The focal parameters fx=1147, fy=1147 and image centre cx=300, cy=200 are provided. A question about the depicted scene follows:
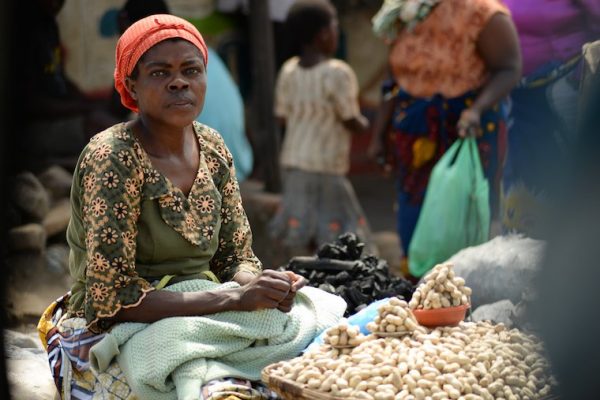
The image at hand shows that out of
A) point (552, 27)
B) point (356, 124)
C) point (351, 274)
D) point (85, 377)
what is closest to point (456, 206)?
point (552, 27)

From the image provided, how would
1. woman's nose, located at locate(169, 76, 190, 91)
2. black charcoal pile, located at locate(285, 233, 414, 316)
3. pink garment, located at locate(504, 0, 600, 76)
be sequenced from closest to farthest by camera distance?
woman's nose, located at locate(169, 76, 190, 91) < black charcoal pile, located at locate(285, 233, 414, 316) < pink garment, located at locate(504, 0, 600, 76)

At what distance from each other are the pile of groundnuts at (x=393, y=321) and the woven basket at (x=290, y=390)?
379 mm

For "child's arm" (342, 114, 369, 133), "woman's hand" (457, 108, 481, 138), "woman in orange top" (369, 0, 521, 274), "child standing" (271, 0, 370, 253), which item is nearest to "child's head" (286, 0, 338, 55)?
"child standing" (271, 0, 370, 253)

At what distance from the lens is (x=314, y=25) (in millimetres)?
7914

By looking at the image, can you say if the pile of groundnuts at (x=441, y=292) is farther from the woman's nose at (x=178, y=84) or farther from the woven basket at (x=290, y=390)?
the woman's nose at (x=178, y=84)

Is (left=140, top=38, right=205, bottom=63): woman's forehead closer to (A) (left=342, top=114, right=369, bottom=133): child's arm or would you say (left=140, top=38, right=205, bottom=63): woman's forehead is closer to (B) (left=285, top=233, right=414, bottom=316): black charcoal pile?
(B) (left=285, top=233, right=414, bottom=316): black charcoal pile

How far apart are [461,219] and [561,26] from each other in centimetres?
114

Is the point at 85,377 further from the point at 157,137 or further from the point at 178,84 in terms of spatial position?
the point at 178,84

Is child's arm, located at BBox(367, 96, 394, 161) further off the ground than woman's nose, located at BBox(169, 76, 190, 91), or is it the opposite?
woman's nose, located at BBox(169, 76, 190, 91)

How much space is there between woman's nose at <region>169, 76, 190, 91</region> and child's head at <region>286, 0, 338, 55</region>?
4400 millimetres

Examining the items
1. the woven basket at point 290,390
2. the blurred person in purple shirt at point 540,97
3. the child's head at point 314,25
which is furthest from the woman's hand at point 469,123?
the woven basket at point 290,390

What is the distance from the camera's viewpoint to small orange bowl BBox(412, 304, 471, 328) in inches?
143

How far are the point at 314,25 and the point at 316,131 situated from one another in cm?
78

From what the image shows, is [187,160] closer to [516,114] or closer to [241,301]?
[241,301]
